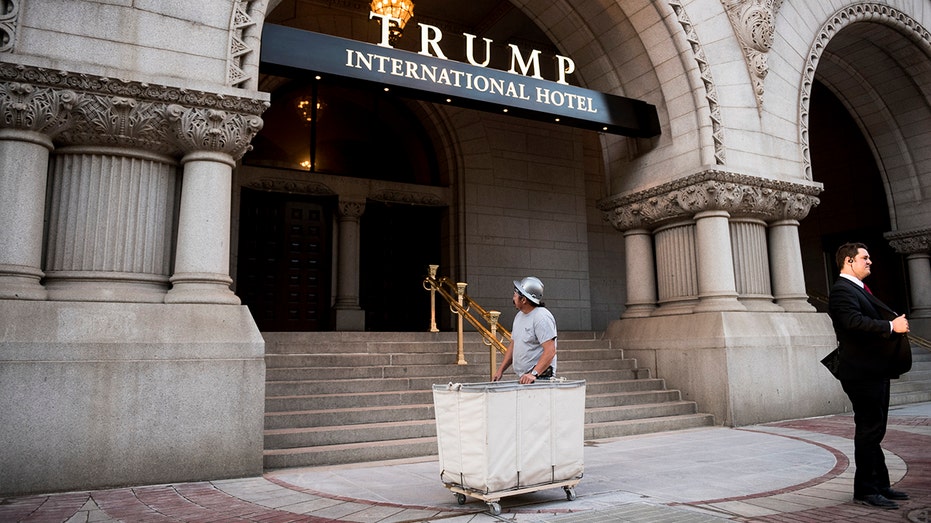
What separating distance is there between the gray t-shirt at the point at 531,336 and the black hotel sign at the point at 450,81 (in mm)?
4003

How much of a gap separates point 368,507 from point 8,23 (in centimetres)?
516

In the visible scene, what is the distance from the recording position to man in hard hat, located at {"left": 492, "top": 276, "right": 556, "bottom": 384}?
4.93m

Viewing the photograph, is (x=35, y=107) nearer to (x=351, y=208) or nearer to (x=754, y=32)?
(x=351, y=208)

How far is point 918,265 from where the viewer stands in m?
14.7

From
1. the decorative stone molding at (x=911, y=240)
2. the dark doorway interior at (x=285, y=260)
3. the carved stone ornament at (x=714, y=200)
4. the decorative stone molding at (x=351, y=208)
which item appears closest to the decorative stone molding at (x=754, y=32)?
the carved stone ornament at (x=714, y=200)

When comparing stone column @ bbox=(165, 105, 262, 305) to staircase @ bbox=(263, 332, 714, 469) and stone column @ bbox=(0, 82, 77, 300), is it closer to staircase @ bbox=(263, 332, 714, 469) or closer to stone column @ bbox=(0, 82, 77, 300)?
stone column @ bbox=(0, 82, 77, 300)

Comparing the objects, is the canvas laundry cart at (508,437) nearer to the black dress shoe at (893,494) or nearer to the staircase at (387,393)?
the black dress shoe at (893,494)

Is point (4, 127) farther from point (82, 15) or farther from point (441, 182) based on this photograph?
point (441, 182)

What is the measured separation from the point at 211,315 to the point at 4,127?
235 cm

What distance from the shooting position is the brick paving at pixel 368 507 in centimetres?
412

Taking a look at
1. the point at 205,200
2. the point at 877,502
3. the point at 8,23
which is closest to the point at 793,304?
the point at 877,502

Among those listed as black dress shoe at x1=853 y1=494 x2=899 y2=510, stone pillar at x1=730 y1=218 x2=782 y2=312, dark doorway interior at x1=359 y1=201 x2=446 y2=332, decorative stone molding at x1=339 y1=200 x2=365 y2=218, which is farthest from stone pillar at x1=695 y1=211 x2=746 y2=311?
decorative stone molding at x1=339 y1=200 x2=365 y2=218

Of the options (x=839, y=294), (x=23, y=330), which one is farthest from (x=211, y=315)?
(x=839, y=294)

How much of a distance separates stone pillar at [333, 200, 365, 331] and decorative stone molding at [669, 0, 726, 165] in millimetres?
6996
